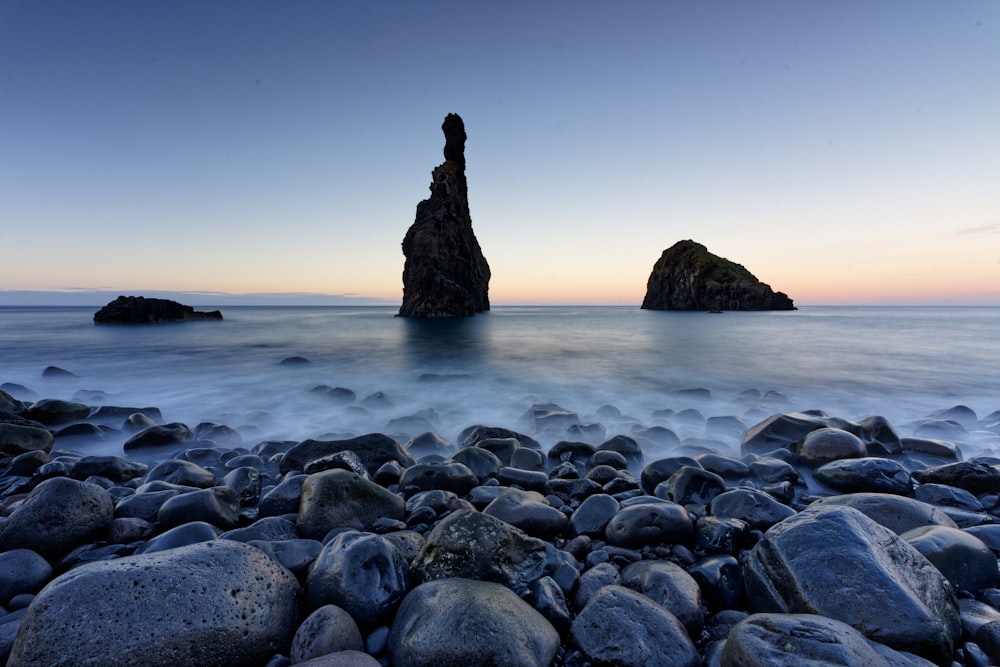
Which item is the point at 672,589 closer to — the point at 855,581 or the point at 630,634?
the point at 630,634

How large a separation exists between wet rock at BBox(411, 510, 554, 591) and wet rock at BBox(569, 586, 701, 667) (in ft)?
1.49

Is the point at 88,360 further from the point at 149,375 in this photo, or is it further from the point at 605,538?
the point at 605,538

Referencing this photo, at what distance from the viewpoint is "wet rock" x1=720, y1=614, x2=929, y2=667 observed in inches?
65.4

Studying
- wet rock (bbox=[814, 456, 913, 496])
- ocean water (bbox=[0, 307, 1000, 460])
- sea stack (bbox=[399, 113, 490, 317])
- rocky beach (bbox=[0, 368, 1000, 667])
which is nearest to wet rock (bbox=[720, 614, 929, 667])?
rocky beach (bbox=[0, 368, 1000, 667])

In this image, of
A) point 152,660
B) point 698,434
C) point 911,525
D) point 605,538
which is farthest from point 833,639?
point 698,434

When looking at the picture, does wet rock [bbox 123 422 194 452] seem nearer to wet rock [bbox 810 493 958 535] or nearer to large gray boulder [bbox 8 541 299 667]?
large gray boulder [bbox 8 541 299 667]

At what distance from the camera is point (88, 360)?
15625mm

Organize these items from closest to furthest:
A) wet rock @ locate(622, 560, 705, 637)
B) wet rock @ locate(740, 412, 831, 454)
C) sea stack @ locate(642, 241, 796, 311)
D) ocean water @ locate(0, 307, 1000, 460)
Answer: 1. wet rock @ locate(622, 560, 705, 637)
2. wet rock @ locate(740, 412, 831, 454)
3. ocean water @ locate(0, 307, 1000, 460)
4. sea stack @ locate(642, 241, 796, 311)

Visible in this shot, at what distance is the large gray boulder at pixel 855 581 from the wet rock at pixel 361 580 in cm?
204

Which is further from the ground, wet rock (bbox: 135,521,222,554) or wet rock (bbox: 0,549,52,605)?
wet rock (bbox: 135,521,222,554)

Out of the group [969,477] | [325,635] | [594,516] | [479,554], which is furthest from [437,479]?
[969,477]

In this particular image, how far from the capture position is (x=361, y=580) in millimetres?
2365

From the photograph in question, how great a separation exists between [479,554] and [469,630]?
20.4 inches

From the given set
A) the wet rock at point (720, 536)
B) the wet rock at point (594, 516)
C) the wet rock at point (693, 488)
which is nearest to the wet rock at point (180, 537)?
the wet rock at point (594, 516)
